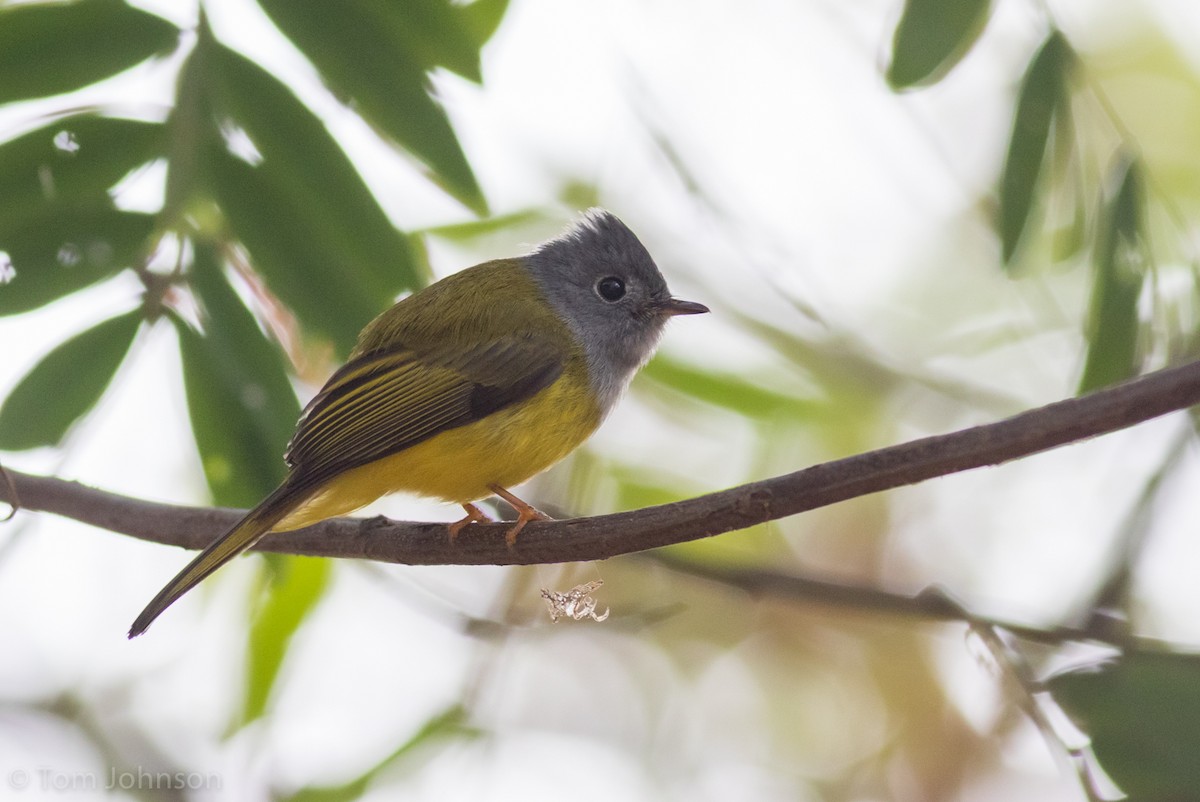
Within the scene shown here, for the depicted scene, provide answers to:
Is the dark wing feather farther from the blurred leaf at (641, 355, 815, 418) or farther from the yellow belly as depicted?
the blurred leaf at (641, 355, 815, 418)

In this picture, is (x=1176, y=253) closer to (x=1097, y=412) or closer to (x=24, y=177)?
(x=1097, y=412)

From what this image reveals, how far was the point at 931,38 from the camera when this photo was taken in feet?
8.38

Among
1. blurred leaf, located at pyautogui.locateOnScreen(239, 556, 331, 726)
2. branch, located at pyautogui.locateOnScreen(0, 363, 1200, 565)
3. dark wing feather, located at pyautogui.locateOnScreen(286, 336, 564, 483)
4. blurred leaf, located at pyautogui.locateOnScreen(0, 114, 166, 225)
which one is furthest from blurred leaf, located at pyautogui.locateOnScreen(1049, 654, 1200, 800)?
blurred leaf, located at pyautogui.locateOnScreen(0, 114, 166, 225)

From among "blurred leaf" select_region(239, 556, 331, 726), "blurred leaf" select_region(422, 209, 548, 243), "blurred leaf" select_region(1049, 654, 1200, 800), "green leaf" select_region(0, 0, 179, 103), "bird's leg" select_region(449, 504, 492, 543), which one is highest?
"green leaf" select_region(0, 0, 179, 103)

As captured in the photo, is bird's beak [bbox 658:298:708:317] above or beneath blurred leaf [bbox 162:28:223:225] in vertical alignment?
beneath

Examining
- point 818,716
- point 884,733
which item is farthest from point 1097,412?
point 818,716

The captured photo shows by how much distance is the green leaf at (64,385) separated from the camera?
2725 mm

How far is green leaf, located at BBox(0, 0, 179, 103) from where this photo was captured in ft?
9.09

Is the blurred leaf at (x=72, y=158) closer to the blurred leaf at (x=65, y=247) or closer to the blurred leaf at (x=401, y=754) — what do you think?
the blurred leaf at (x=65, y=247)

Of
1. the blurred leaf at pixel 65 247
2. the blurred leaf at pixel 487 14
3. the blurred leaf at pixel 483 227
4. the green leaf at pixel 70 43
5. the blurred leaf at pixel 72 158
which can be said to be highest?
the blurred leaf at pixel 487 14

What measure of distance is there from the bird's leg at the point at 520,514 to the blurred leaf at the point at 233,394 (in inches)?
23.0

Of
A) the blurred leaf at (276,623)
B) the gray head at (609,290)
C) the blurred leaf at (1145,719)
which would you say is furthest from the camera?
the gray head at (609,290)

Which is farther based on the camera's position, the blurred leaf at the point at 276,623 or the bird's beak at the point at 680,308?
the bird's beak at the point at 680,308

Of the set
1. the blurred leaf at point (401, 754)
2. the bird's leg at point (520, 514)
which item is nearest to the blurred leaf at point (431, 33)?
the bird's leg at point (520, 514)
